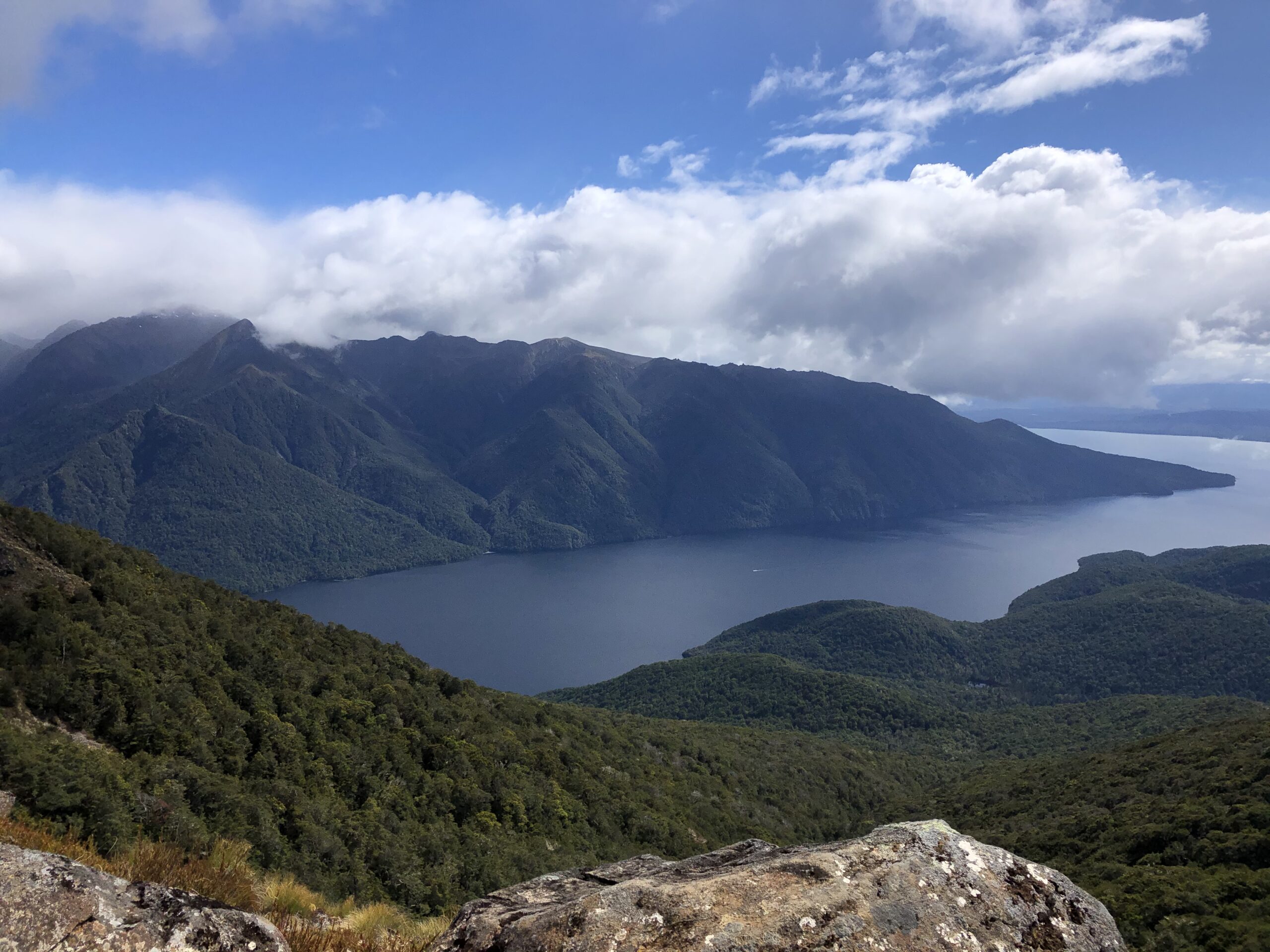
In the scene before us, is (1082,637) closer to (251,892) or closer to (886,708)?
(886,708)

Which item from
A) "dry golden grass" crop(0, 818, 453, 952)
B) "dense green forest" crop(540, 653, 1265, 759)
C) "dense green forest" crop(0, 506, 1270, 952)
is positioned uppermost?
"dry golden grass" crop(0, 818, 453, 952)

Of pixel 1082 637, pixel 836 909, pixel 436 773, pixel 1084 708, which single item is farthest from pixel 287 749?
pixel 1082 637

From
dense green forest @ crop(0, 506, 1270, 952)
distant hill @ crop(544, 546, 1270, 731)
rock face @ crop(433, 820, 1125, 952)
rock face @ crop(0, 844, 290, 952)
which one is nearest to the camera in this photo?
rock face @ crop(0, 844, 290, 952)

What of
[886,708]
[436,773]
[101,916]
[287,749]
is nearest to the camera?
[101,916]

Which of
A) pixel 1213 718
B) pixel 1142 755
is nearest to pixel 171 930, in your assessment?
pixel 1142 755

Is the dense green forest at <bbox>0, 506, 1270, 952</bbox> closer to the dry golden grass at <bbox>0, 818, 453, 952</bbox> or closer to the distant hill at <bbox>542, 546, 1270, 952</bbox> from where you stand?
the distant hill at <bbox>542, 546, 1270, 952</bbox>

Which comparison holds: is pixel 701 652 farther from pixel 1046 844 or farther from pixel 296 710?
pixel 296 710

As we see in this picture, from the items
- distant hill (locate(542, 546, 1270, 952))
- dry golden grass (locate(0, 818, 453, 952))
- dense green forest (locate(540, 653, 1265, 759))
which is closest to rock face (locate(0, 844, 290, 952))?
dry golden grass (locate(0, 818, 453, 952))
